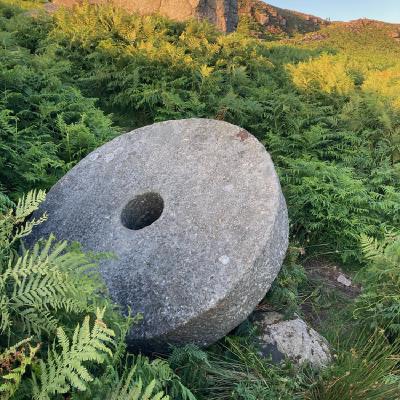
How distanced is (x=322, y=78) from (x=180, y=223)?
5.76m

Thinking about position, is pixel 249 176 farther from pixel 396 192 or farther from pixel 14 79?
pixel 14 79

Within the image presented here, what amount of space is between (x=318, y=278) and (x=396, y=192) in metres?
1.82

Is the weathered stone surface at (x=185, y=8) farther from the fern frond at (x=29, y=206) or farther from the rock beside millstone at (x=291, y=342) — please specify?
the fern frond at (x=29, y=206)

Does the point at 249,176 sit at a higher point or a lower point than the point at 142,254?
higher

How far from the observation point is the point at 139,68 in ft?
24.5

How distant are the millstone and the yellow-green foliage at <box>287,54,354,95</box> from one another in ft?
13.9

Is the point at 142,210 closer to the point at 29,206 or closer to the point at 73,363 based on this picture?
the point at 29,206

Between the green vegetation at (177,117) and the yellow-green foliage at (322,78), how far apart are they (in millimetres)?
34

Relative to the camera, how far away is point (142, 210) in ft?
13.8

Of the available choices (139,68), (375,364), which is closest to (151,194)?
(375,364)

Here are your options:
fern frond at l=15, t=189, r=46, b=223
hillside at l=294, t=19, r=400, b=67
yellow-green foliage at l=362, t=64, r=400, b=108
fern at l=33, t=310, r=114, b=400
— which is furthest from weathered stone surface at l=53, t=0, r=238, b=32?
fern at l=33, t=310, r=114, b=400

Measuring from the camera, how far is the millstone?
3.26m

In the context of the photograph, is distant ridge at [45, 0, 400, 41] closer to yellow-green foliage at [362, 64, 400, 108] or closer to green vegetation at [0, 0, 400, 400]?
green vegetation at [0, 0, 400, 400]

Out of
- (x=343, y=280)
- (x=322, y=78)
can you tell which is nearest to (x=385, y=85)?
(x=322, y=78)
